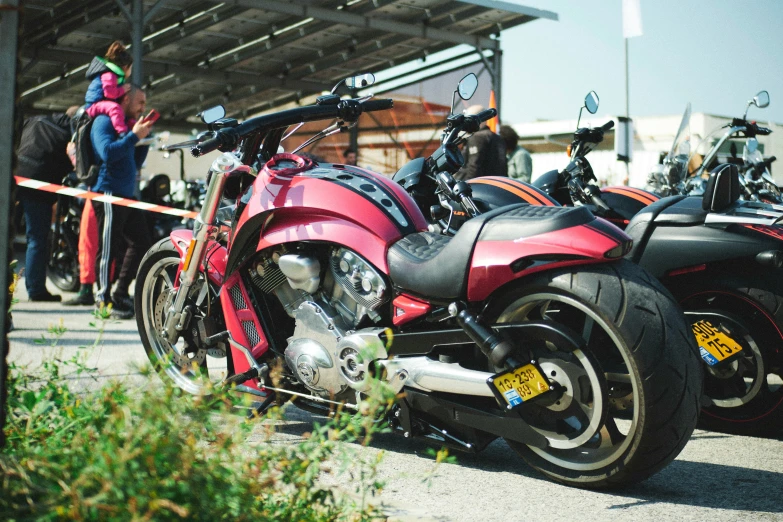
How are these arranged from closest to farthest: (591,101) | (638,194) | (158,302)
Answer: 1. (158,302)
2. (638,194)
3. (591,101)

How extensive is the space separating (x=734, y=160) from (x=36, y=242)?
273 inches

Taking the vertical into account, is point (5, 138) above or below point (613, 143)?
below

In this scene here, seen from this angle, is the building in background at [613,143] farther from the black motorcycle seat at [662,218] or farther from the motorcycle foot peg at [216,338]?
the motorcycle foot peg at [216,338]

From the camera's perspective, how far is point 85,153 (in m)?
7.43

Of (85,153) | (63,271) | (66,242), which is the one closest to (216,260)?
(85,153)

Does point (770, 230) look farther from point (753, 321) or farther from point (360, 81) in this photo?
point (360, 81)

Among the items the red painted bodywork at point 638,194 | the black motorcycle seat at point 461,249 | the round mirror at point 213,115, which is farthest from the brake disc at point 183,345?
the red painted bodywork at point 638,194

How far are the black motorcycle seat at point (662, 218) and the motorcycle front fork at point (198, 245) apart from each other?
181 cm

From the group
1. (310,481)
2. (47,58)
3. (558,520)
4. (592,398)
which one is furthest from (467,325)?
(47,58)

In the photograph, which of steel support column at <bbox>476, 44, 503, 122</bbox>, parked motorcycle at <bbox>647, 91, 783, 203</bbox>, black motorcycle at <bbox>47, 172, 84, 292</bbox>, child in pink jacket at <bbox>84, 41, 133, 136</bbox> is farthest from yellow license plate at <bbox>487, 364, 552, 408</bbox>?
steel support column at <bbox>476, 44, 503, 122</bbox>

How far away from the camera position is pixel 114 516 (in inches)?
63.2

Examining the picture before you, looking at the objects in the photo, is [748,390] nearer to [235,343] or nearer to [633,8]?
[235,343]

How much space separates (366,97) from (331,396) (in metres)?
1.38

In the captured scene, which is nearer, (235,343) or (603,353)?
(603,353)
